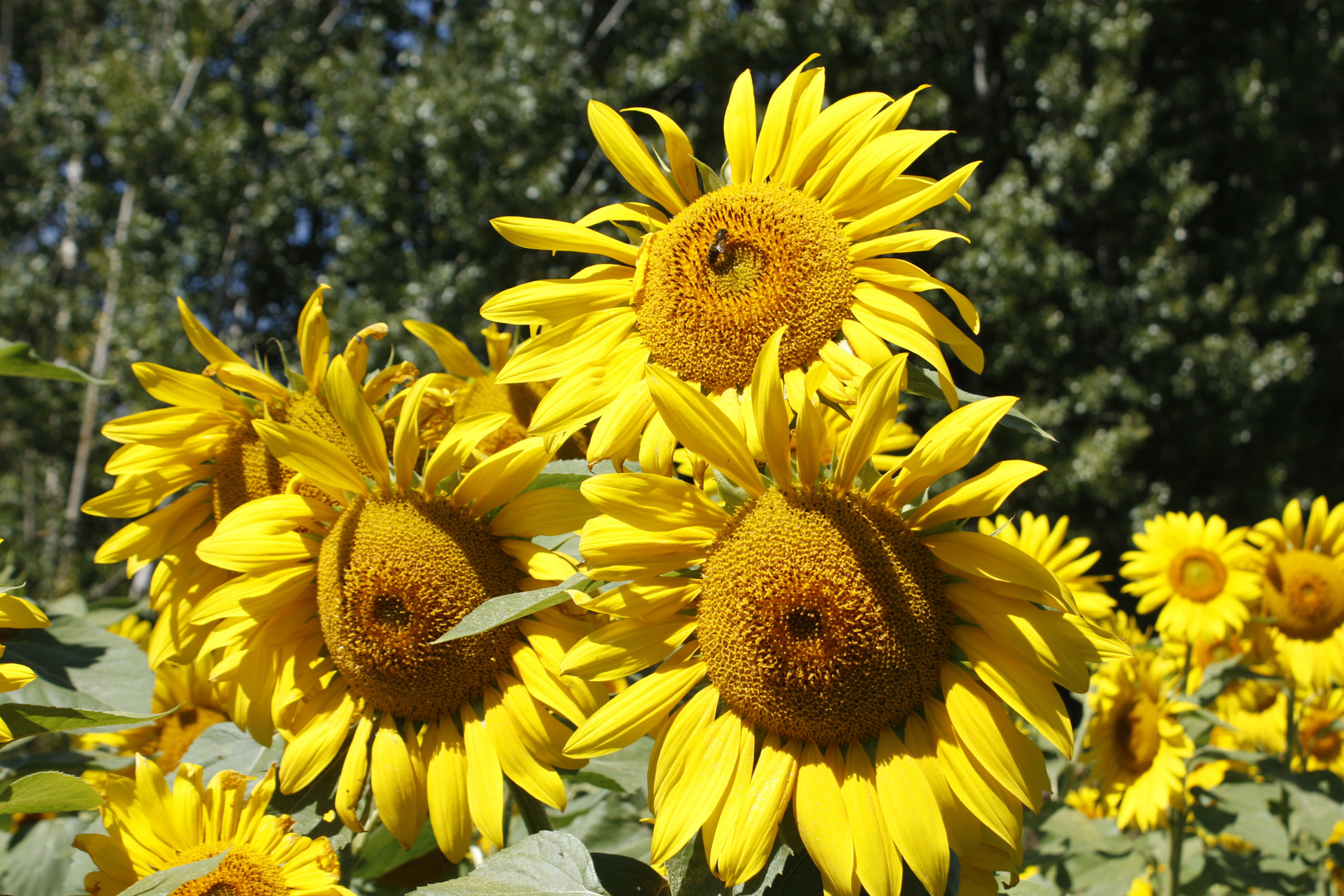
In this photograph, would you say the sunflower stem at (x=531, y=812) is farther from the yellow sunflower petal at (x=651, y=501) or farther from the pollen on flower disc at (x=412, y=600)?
the yellow sunflower petal at (x=651, y=501)

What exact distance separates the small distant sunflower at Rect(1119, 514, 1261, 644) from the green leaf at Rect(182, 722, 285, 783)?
96.0 inches

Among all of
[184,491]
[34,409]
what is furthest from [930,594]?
[34,409]

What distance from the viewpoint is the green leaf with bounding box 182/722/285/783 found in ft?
4.28

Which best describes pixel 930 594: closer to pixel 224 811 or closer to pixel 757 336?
pixel 757 336

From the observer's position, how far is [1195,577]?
2.92m

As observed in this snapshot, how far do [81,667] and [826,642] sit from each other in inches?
50.2

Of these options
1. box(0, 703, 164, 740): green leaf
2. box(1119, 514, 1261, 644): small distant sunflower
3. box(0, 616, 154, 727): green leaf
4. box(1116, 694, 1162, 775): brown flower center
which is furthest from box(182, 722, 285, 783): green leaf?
box(1119, 514, 1261, 644): small distant sunflower

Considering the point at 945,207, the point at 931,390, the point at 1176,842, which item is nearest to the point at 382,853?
the point at 931,390

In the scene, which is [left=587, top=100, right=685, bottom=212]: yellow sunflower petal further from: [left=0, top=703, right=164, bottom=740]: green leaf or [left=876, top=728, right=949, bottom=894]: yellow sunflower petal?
[left=0, top=703, right=164, bottom=740]: green leaf

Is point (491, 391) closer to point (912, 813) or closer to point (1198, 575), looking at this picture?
point (912, 813)

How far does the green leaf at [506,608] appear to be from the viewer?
33.8 inches

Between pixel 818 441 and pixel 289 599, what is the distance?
28.5 inches

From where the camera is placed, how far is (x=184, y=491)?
153 cm

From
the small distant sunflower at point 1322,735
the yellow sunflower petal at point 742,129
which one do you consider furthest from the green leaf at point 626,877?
the small distant sunflower at point 1322,735
